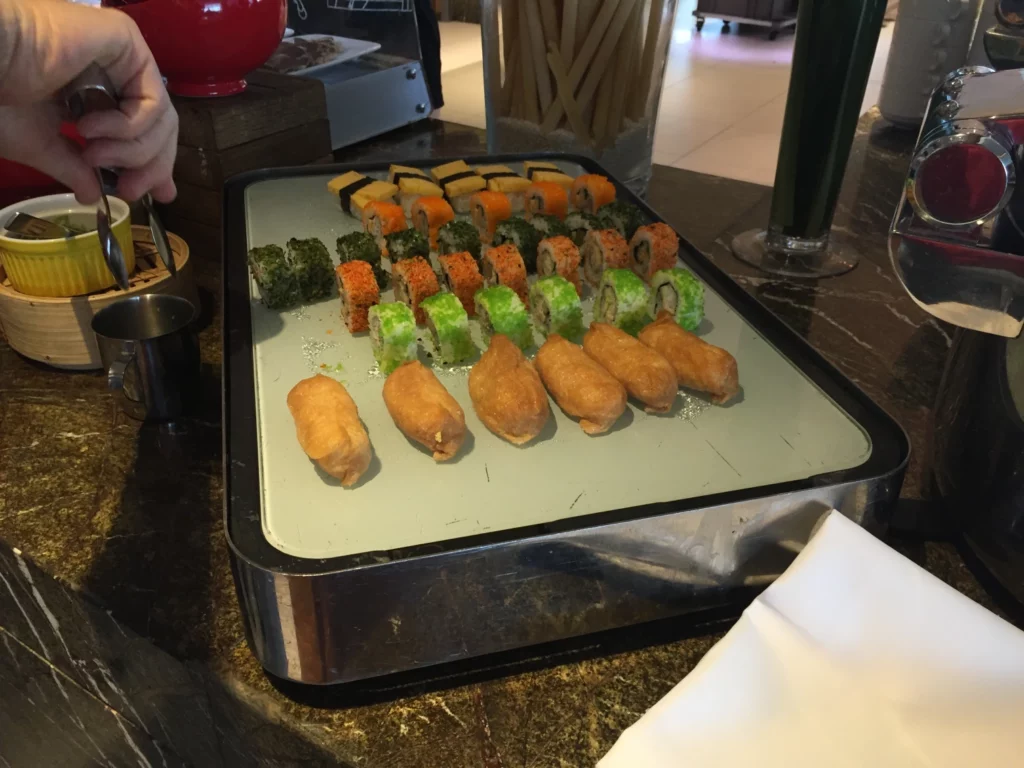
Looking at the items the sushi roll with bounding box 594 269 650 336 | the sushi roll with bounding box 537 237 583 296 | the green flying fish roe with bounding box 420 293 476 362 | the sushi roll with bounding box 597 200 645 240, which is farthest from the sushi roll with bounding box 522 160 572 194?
the green flying fish roe with bounding box 420 293 476 362

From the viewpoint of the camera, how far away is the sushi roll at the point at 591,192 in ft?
4.46

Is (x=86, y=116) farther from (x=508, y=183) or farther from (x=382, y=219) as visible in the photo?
(x=508, y=183)

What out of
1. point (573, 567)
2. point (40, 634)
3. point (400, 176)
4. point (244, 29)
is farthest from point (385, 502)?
point (244, 29)

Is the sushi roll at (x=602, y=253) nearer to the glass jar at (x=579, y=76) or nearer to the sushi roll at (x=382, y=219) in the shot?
the sushi roll at (x=382, y=219)

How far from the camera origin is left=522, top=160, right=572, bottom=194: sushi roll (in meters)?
1.39

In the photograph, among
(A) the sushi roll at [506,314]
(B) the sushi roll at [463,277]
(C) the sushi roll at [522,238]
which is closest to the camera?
(A) the sushi roll at [506,314]

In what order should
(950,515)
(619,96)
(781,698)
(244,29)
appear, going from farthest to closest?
(619,96), (244,29), (950,515), (781,698)

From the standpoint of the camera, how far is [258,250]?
3.62ft

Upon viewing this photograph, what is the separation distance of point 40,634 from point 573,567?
60 cm

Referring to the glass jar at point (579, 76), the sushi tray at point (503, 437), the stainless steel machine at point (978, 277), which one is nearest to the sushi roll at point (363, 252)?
the sushi tray at point (503, 437)

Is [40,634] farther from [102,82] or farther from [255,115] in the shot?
[255,115]

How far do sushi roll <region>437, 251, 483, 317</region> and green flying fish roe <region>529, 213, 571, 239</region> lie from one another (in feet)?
0.51

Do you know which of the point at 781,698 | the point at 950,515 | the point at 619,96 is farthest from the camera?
the point at 619,96

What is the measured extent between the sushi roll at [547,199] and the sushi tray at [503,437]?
0.14 feet
